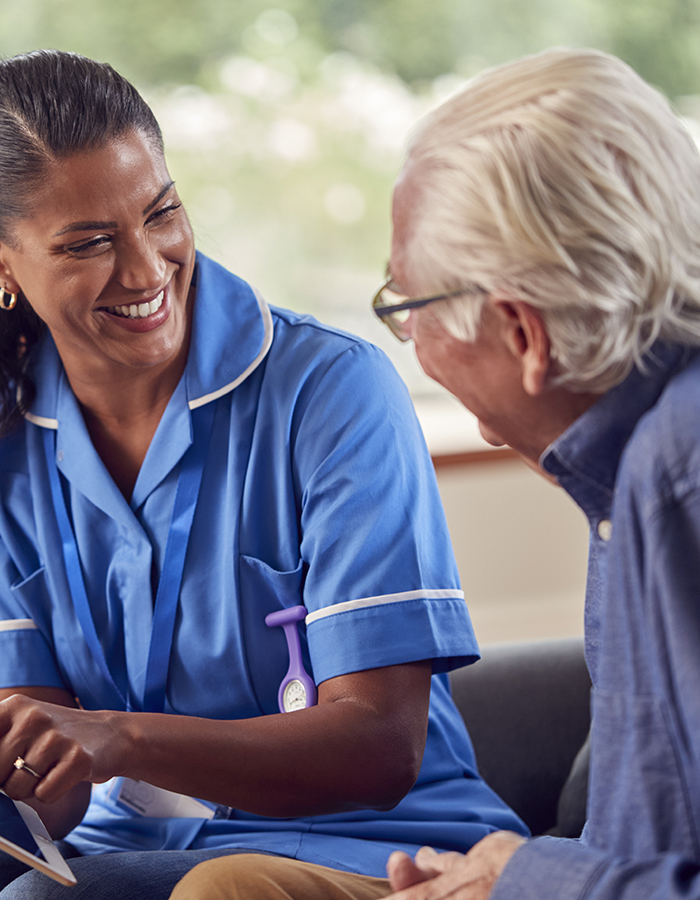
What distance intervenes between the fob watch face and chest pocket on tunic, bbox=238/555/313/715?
0.03 m

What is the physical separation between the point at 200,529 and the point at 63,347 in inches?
13.0

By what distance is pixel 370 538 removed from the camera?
3.77 feet

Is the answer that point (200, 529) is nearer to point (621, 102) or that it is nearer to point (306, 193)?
point (621, 102)

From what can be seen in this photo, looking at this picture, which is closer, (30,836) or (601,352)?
(601,352)

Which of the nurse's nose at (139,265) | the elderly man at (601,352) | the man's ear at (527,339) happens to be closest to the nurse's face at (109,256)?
the nurse's nose at (139,265)

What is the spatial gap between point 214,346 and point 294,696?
47 cm

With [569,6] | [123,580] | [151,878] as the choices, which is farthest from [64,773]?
[569,6]

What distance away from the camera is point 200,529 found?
1276 mm

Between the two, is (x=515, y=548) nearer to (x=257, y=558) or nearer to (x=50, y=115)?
(x=257, y=558)

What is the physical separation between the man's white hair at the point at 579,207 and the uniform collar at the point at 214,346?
1.75ft

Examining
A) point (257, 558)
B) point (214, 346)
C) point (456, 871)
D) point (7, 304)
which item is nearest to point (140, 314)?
point (214, 346)

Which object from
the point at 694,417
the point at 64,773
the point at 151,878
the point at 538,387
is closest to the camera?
the point at 694,417

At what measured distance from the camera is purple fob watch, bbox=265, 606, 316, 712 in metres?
1.19

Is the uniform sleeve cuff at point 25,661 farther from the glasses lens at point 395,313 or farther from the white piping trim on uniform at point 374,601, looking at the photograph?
the glasses lens at point 395,313
